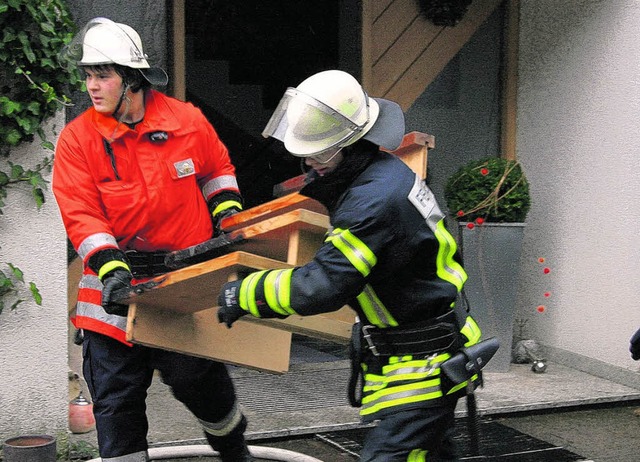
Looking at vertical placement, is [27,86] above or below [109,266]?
above

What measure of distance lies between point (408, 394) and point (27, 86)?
2.52 m

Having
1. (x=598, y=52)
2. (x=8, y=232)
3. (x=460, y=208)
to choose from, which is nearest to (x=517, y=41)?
(x=598, y=52)

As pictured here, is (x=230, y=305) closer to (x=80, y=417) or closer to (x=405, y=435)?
(x=405, y=435)

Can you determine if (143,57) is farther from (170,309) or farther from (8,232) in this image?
(8,232)

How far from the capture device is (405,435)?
326 cm

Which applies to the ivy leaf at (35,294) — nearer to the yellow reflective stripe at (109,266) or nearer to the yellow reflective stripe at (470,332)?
the yellow reflective stripe at (109,266)

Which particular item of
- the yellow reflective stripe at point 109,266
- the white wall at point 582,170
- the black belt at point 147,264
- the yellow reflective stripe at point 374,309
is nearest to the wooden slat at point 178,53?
the white wall at point 582,170

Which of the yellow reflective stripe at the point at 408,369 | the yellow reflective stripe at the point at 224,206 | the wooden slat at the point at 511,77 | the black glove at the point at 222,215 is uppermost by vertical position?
the wooden slat at the point at 511,77

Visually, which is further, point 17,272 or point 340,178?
point 17,272

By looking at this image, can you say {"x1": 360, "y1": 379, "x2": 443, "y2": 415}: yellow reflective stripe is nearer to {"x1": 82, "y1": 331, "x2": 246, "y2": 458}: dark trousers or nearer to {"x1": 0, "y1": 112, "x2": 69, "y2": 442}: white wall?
{"x1": 82, "y1": 331, "x2": 246, "y2": 458}: dark trousers

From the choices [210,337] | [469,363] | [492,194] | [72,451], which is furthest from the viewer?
[492,194]

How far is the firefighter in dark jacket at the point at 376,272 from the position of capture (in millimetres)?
3148

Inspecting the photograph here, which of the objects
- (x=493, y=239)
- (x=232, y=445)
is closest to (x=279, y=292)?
(x=232, y=445)

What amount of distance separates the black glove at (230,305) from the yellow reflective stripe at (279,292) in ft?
0.35
